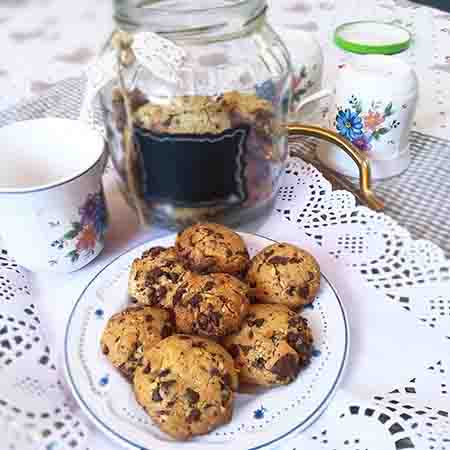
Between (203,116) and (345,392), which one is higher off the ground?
(203,116)

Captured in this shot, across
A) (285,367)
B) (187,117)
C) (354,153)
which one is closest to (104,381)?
(285,367)

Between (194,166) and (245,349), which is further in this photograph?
(194,166)

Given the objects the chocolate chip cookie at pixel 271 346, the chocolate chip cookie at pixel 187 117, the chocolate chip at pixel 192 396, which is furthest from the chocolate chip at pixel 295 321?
the chocolate chip cookie at pixel 187 117

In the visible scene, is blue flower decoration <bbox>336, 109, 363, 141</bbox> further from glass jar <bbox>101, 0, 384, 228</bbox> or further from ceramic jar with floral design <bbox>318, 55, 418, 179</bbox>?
glass jar <bbox>101, 0, 384, 228</bbox>

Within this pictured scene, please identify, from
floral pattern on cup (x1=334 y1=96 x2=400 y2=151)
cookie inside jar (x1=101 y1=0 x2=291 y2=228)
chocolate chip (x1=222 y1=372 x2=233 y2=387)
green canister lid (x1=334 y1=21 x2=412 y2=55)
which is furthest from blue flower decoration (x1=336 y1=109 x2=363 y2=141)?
chocolate chip (x1=222 y1=372 x2=233 y2=387)

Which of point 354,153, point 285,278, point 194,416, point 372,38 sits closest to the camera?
point 194,416

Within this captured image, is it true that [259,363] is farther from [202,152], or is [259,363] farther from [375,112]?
[375,112]

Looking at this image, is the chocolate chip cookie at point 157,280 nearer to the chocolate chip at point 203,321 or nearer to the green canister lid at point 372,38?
the chocolate chip at point 203,321
